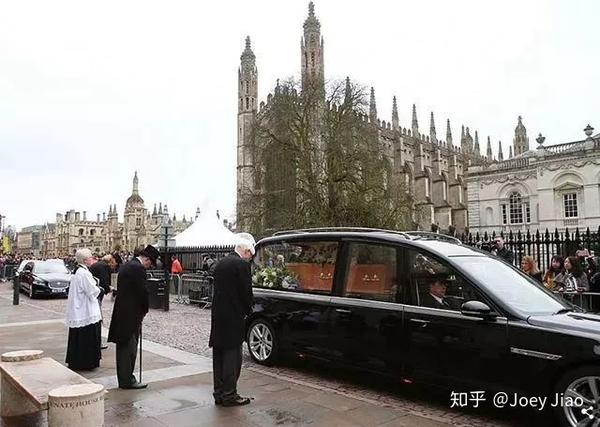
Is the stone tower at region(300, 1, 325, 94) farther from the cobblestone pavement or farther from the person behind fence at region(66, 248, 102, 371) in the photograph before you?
the person behind fence at region(66, 248, 102, 371)

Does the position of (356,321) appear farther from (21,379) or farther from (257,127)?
(257,127)

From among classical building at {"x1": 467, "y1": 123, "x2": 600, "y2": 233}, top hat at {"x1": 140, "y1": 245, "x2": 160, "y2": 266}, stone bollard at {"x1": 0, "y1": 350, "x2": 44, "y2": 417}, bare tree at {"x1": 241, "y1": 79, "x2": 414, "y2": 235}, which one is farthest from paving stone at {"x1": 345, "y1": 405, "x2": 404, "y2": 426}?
classical building at {"x1": 467, "y1": 123, "x2": 600, "y2": 233}

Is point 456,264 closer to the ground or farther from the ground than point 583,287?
farther from the ground

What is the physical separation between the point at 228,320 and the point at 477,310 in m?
2.71

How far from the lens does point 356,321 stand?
629 centimetres

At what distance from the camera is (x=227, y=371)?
5676mm

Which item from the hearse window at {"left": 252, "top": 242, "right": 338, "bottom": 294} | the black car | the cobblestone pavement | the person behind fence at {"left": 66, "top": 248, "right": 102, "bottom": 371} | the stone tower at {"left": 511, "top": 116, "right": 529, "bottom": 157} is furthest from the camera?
the stone tower at {"left": 511, "top": 116, "right": 529, "bottom": 157}

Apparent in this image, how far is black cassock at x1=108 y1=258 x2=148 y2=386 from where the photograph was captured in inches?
250

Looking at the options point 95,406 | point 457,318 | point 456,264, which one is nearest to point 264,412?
point 95,406

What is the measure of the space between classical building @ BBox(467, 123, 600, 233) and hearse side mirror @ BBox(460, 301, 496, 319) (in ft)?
113

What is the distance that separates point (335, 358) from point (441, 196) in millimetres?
57501

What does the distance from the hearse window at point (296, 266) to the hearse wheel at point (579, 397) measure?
10.2ft

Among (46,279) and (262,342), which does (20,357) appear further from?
(46,279)

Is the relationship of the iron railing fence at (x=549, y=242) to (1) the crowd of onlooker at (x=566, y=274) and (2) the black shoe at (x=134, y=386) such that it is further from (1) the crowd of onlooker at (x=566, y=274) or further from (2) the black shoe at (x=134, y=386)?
(2) the black shoe at (x=134, y=386)
